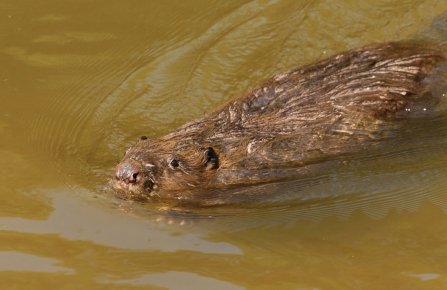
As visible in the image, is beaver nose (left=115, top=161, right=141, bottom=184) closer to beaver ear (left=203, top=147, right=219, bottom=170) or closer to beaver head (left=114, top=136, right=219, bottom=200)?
beaver head (left=114, top=136, right=219, bottom=200)

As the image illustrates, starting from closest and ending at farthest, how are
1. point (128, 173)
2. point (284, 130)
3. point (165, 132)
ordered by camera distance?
point (128, 173)
point (284, 130)
point (165, 132)

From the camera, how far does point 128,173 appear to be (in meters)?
5.21

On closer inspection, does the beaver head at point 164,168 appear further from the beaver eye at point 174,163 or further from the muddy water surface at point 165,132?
the muddy water surface at point 165,132

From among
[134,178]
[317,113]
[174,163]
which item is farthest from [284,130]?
[134,178]

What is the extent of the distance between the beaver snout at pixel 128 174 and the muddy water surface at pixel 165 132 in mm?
198

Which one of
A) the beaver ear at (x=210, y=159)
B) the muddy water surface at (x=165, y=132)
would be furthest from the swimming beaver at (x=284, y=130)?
the muddy water surface at (x=165, y=132)

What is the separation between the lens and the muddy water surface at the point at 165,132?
175 inches

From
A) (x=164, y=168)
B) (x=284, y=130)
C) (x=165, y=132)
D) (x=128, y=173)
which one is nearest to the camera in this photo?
(x=128, y=173)

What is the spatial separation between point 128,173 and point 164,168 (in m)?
0.36

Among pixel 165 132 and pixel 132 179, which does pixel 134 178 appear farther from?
pixel 165 132

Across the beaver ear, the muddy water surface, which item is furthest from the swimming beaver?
the muddy water surface

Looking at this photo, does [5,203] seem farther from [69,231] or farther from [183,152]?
[183,152]

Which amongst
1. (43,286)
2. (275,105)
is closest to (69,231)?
(43,286)

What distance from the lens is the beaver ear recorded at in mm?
5430
